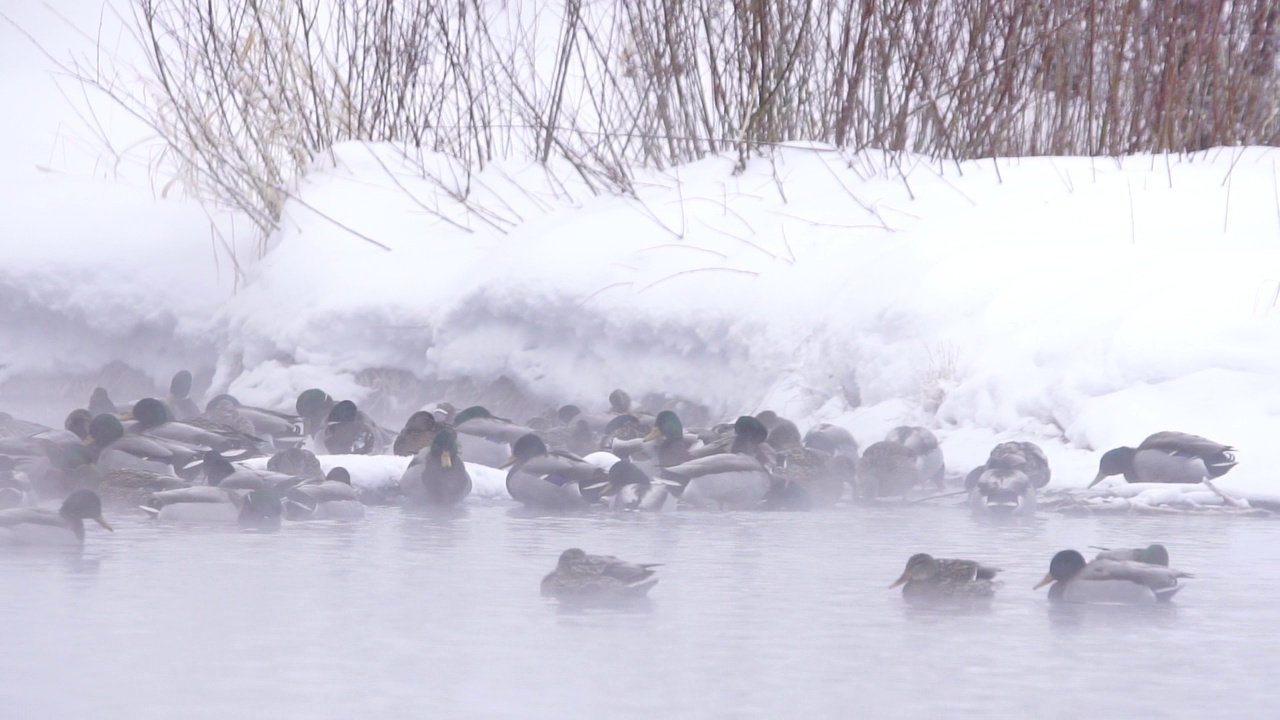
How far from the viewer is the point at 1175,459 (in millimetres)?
5391

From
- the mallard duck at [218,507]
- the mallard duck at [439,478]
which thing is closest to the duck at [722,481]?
the mallard duck at [439,478]

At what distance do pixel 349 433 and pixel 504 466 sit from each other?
81 centimetres

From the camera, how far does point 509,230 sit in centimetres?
918

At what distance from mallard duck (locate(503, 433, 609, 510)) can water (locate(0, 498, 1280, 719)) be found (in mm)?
764

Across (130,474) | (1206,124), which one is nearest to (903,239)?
(1206,124)

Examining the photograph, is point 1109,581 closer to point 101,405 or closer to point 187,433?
point 187,433

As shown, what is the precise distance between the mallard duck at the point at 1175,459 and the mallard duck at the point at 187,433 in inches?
141

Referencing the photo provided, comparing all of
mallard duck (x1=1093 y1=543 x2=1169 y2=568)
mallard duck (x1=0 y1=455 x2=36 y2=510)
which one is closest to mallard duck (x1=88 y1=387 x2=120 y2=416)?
mallard duck (x1=0 y1=455 x2=36 y2=510)

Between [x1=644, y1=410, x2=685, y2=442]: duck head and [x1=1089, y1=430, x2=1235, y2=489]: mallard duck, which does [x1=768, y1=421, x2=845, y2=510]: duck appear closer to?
[x1=644, y1=410, x2=685, y2=442]: duck head

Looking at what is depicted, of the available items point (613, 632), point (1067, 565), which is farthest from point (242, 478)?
point (1067, 565)

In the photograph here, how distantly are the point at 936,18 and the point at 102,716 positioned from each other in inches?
290

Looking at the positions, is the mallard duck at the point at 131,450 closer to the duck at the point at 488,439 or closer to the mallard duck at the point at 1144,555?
the duck at the point at 488,439

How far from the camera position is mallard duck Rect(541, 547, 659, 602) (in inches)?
154

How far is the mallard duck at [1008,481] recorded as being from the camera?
17.5 feet
